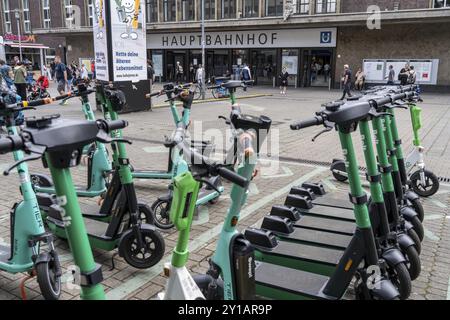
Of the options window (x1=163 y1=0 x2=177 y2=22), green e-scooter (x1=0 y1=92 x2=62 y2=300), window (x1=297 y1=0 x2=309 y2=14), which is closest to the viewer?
green e-scooter (x1=0 y1=92 x2=62 y2=300)

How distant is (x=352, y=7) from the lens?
82.6 feet

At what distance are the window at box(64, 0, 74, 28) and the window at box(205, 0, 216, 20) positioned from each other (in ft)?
44.3

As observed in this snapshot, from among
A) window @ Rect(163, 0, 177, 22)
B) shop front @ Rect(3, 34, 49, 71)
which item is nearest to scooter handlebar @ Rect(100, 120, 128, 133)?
window @ Rect(163, 0, 177, 22)

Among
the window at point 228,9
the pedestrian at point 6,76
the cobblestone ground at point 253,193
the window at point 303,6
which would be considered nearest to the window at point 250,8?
the window at point 228,9

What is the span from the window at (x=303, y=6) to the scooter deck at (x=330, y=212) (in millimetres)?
23934

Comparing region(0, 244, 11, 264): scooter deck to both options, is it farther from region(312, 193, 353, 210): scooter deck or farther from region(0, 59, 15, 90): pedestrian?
region(0, 59, 15, 90): pedestrian

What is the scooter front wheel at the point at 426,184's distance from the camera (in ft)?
18.2

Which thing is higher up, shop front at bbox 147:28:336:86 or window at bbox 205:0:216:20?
window at bbox 205:0:216:20

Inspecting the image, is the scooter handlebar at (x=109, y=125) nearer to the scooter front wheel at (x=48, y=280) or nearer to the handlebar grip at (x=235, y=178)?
the handlebar grip at (x=235, y=178)

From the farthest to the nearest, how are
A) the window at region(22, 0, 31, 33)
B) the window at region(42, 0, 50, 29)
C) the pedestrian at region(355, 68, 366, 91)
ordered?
the window at region(22, 0, 31, 33)
the window at region(42, 0, 50, 29)
the pedestrian at region(355, 68, 366, 91)

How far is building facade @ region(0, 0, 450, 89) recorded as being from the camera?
76.7 feet

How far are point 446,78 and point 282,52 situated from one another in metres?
9.86
